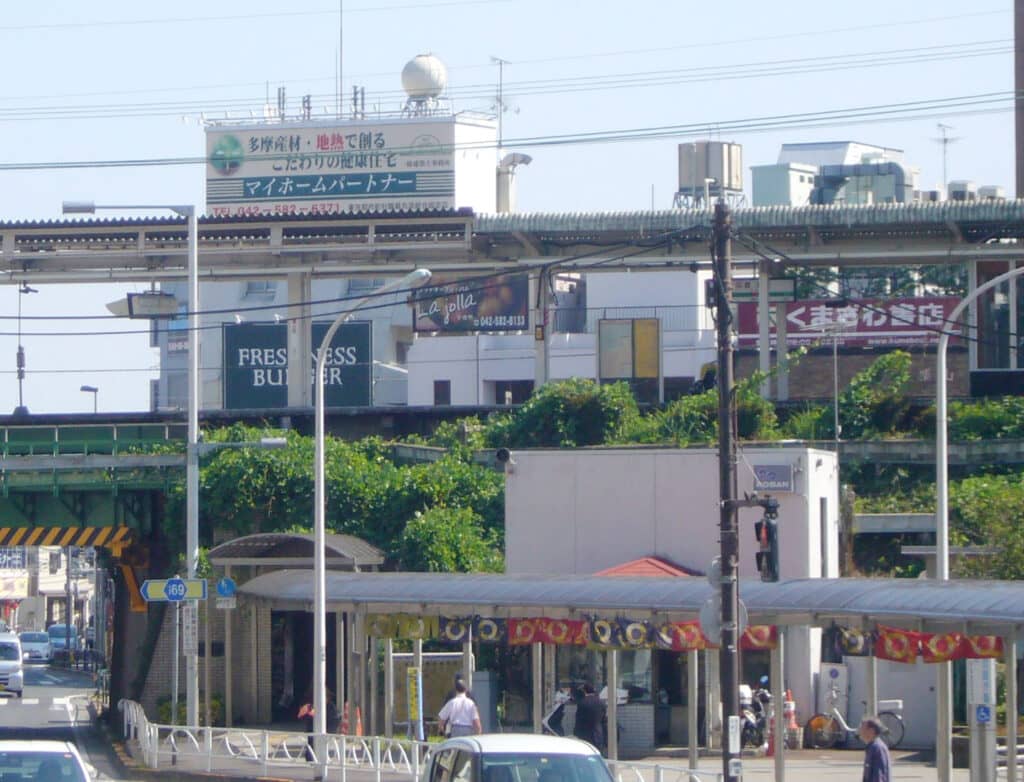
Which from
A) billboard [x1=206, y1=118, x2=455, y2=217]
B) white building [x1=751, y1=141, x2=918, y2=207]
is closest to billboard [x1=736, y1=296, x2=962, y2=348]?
white building [x1=751, y1=141, x2=918, y2=207]

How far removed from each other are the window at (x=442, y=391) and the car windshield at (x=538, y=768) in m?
65.6

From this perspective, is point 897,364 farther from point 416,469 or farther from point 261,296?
point 261,296

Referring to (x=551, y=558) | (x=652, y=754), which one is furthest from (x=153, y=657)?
(x=652, y=754)

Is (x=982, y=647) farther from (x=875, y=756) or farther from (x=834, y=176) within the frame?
(x=834, y=176)

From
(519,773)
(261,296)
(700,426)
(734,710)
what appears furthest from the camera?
(261,296)

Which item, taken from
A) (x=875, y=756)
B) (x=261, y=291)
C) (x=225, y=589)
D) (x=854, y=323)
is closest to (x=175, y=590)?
(x=225, y=589)

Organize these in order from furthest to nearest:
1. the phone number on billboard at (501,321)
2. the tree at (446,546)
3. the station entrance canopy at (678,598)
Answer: the phone number on billboard at (501,321)
the tree at (446,546)
the station entrance canopy at (678,598)

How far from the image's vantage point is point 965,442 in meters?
40.3

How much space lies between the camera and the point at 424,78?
87.3 meters

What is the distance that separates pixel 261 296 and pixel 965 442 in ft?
189

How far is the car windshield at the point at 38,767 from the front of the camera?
15188 mm

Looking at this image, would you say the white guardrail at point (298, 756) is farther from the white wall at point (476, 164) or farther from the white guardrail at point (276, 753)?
the white wall at point (476, 164)

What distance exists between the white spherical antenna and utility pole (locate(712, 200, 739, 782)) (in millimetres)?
67492

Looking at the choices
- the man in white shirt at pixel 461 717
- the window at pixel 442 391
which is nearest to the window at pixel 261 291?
the window at pixel 442 391
